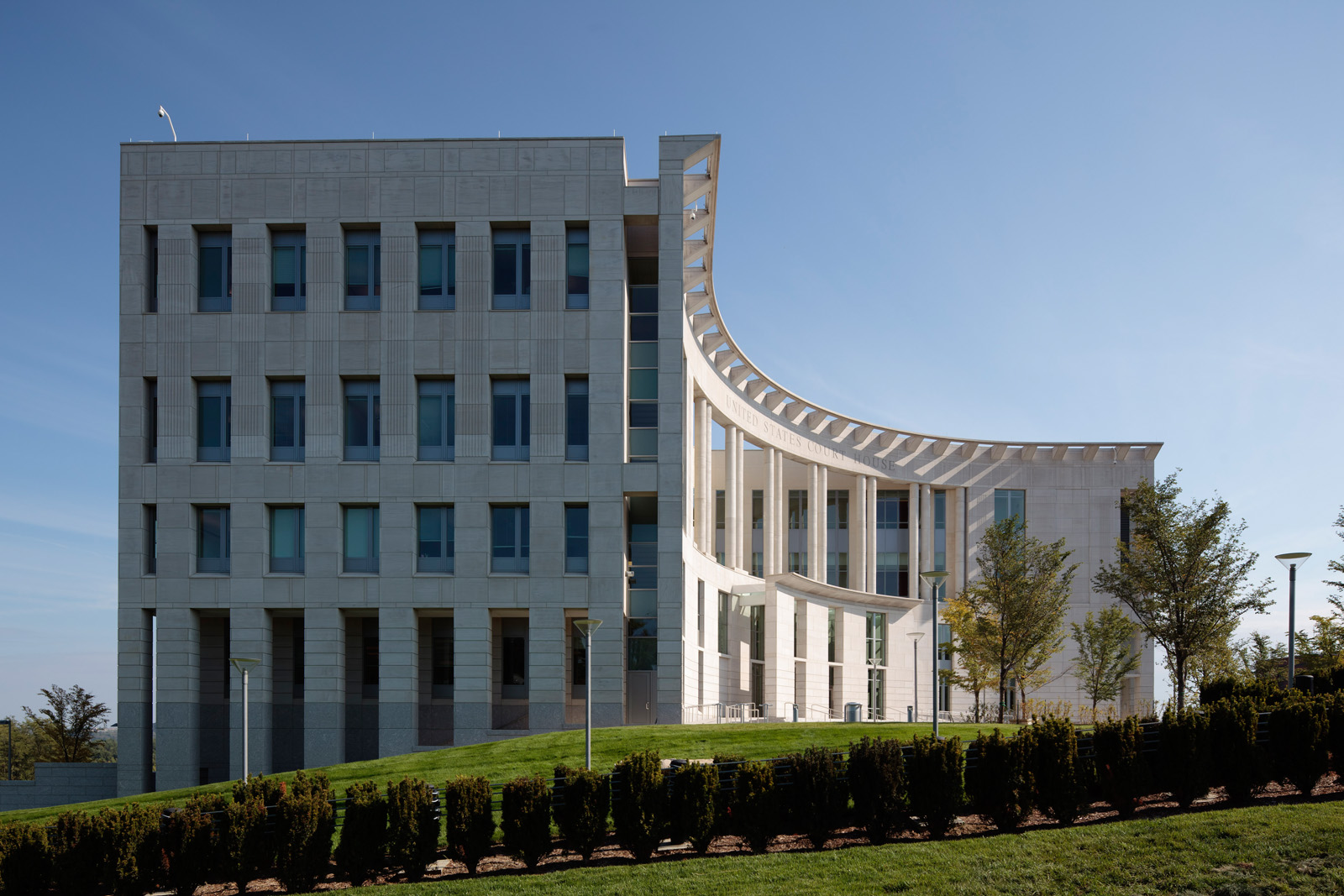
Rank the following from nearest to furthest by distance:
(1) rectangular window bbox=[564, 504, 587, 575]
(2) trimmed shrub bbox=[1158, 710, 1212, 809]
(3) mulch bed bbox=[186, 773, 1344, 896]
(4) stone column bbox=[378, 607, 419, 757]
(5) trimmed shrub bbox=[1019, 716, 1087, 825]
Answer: (3) mulch bed bbox=[186, 773, 1344, 896], (5) trimmed shrub bbox=[1019, 716, 1087, 825], (2) trimmed shrub bbox=[1158, 710, 1212, 809], (4) stone column bbox=[378, 607, 419, 757], (1) rectangular window bbox=[564, 504, 587, 575]

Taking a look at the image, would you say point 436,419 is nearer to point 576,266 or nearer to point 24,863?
point 576,266

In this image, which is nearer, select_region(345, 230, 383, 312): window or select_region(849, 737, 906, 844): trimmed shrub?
select_region(849, 737, 906, 844): trimmed shrub

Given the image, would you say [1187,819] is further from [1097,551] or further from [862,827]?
[1097,551]

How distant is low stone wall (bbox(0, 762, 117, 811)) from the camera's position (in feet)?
109

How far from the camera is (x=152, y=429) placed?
1417 inches

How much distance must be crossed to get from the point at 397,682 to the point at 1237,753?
24.8 m

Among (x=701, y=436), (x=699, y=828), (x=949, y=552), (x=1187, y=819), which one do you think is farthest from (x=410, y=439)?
(x=949, y=552)

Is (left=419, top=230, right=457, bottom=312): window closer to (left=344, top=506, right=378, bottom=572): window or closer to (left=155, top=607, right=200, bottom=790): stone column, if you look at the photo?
(left=344, top=506, right=378, bottom=572): window

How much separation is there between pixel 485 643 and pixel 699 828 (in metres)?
18.6

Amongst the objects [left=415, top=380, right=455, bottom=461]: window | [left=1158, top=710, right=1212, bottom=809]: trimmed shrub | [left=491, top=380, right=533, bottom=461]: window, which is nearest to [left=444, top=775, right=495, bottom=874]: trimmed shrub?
[left=1158, top=710, right=1212, bottom=809]: trimmed shrub

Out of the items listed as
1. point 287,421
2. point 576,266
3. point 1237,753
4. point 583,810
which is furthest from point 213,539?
point 1237,753

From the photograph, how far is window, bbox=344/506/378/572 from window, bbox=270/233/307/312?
722 centimetres

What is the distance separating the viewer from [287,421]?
35.5 m

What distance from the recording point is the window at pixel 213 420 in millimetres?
35469
